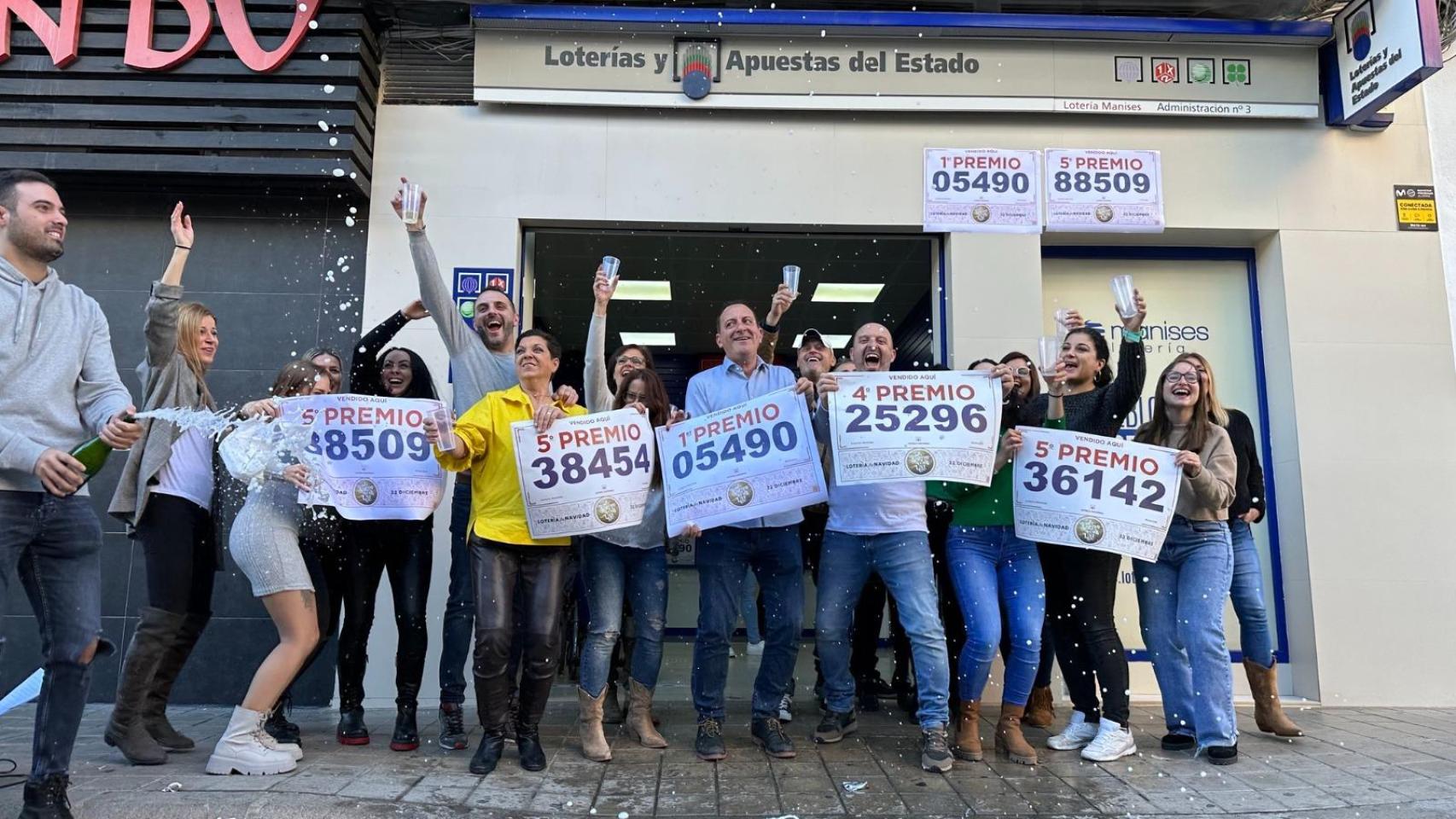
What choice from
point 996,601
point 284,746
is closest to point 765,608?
point 996,601

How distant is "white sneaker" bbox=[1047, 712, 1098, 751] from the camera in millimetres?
4695

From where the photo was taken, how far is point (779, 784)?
4.02 m

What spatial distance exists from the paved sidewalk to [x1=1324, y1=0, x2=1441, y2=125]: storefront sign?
13.2 ft

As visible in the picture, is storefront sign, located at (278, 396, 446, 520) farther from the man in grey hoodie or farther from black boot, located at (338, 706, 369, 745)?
the man in grey hoodie

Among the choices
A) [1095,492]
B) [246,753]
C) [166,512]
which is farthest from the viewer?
[1095,492]

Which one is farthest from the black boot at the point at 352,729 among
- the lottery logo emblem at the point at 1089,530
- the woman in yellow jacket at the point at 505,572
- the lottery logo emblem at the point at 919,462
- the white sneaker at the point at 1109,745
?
the lottery logo emblem at the point at 1089,530

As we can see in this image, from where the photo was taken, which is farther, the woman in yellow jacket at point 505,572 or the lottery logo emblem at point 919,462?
the lottery logo emblem at point 919,462

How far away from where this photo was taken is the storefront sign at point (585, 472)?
4.22 meters

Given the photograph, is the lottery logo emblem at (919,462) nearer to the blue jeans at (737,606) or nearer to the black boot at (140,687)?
the blue jeans at (737,606)

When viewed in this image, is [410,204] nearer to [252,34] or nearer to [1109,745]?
[252,34]

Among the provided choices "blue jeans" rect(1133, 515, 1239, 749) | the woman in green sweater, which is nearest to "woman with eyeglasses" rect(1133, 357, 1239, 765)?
"blue jeans" rect(1133, 515, 1239, 749)

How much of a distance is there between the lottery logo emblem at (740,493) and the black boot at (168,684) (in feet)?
8.55

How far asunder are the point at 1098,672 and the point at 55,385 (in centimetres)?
457

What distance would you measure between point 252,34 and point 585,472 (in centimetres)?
437
